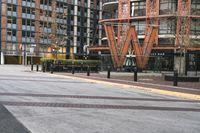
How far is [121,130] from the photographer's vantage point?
8953 mm

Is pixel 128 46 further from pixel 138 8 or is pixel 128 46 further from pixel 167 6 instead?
pixel 138 8

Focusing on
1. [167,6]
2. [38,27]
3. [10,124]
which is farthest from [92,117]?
[38,27]

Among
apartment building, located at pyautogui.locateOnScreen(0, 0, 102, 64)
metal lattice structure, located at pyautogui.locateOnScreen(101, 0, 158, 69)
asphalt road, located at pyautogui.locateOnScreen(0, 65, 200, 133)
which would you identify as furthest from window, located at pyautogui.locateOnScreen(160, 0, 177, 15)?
asphalt road, located at pyautogui.locateOnScreen(0, 65, 200, 133)

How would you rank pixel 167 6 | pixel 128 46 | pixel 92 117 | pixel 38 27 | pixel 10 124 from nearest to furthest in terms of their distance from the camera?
1. pixel 10 124
2. pixel 92 117
3. pixel 128 46
4. pixel 167 6
5. pixel 38 27

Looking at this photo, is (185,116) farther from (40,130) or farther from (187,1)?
(187,1)

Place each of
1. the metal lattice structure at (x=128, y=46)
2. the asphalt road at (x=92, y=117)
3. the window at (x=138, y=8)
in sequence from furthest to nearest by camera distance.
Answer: the window at (x=138, y=8) < the metal lattice structure at (x=128, y=46) < the asphalt road at (x=92, y=117)

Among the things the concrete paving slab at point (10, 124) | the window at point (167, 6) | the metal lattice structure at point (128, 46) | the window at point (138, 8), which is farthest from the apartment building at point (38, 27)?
the concrete paving slab at point (10, 124)

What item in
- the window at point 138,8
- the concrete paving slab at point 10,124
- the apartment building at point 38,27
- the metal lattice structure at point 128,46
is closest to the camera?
the concrete paving slab at point 10,124

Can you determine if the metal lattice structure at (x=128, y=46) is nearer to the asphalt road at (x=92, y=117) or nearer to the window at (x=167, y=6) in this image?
the window at (x=167, y=6)

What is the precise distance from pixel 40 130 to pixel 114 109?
445 cm

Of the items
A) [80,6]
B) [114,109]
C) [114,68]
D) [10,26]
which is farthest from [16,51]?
[114,109]

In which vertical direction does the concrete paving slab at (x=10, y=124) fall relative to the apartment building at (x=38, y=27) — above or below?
below

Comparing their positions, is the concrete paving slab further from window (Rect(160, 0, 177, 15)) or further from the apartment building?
the apartment building

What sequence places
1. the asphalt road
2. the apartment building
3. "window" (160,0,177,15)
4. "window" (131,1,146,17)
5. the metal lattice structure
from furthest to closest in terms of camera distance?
the apartment building → "window" (131,1,146,17) → "window" (160,0,177,15) → the metal lattice structure → the asphalt road
